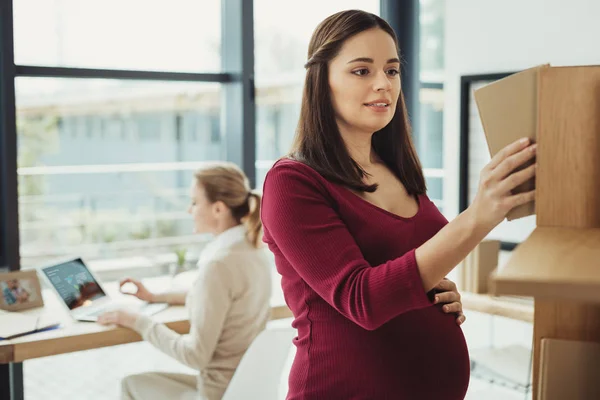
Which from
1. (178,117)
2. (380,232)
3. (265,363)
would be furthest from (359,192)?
(178,117)

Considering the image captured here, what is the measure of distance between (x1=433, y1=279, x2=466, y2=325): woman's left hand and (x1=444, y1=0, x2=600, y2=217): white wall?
5.82 ft

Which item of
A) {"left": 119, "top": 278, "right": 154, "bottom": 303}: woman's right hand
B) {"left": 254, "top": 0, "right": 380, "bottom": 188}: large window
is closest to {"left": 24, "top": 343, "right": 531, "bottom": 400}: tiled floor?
{"left": 119, "top": 278, "right": 154, "bottom": 303}: woman's right hand

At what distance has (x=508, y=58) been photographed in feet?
10.2

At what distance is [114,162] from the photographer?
352cm

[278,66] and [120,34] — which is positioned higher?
[120,34]

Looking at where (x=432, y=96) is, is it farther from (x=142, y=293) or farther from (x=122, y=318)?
(x=122, y=318)

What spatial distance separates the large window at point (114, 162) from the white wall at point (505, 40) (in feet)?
3.82

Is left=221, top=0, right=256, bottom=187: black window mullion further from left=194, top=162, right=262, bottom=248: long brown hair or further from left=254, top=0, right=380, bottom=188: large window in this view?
left=194, top=162, right=262, bottom=248: long brown hair

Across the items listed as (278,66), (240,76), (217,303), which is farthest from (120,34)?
(217,303)

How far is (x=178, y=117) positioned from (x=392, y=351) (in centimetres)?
254

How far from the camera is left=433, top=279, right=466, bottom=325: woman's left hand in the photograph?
1316 millimetres

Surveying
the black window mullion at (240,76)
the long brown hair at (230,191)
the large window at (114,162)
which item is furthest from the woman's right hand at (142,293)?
the black window mullion at (240,76)

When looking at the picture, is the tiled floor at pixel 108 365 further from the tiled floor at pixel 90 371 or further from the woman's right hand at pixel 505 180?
the woman's right hand at pixel 505 180

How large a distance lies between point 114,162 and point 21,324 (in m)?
1.29
